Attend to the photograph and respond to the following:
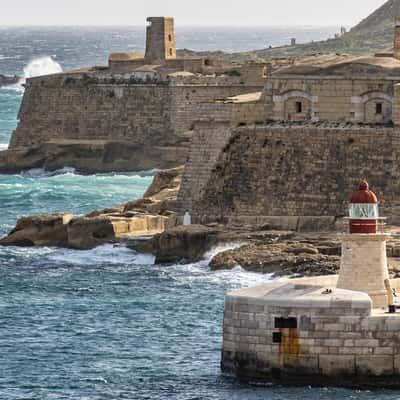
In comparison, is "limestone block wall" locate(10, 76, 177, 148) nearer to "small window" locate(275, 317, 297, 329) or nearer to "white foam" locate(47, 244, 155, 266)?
"white foam" locate(47, 244, 155, 266)

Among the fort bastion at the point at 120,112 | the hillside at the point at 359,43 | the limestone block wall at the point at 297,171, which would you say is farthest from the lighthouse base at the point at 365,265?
the hillside at the point at 359,43

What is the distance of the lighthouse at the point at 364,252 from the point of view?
2798cm

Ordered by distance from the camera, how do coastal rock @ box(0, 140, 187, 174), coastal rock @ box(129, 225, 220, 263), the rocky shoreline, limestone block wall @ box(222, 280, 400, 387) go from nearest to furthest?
limestone block wall @ box(222, 280, 400, 387) < the rocky shoreline < coastal rock @ box(129, 225, 220, 263) < coastal rock @ box(0, 140, 187, 174)

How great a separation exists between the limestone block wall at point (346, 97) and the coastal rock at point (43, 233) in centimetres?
563

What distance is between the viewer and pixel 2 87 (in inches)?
4695

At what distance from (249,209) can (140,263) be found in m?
3.09

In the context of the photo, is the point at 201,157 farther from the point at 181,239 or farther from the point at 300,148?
the point at 181,239

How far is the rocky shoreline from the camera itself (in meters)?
37.6

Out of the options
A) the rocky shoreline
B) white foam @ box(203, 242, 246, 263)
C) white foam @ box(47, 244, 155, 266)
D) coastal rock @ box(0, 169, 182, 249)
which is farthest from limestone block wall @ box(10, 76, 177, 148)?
white foam @ box(203, 242, 246, 263)

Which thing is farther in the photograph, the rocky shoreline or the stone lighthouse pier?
the rocky shoreline

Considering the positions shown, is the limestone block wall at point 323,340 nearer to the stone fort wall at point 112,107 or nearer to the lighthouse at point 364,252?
the lighthouse at point 364,252

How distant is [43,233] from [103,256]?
8.21ft

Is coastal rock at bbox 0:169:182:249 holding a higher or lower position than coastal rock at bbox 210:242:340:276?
lower

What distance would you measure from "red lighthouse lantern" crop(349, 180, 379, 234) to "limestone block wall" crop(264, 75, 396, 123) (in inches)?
557
